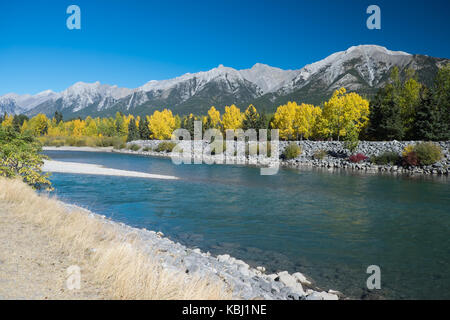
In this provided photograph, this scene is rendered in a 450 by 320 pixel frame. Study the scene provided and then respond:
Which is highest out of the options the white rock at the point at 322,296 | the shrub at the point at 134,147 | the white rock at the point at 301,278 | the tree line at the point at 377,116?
the tree line at the point at 377,116

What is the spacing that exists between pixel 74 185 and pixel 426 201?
29.5 metres

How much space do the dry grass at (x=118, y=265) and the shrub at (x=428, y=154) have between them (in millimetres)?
43040

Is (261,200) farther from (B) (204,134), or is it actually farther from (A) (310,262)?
(B) (204,134)

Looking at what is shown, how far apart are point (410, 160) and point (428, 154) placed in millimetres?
2258

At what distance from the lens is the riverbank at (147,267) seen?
5.69 metres

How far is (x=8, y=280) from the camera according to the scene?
17.3 ft

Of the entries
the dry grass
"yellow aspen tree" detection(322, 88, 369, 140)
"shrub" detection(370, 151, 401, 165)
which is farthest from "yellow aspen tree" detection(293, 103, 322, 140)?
the dry grass

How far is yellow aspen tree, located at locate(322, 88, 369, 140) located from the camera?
2235 inches

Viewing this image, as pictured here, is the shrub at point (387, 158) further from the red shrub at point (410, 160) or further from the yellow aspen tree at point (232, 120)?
the yellow aspen tree at point (232, 120)

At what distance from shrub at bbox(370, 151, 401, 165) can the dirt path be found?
46.8m

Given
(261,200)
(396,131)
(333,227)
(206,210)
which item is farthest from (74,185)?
(396,131)

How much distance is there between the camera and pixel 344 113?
57.3 meters

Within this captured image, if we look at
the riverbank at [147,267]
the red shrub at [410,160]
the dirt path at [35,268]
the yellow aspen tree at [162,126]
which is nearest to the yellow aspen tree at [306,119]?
the red shrub at [410,160]

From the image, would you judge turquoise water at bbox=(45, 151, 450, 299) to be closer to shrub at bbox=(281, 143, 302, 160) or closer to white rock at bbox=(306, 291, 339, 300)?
white rock at bbox=(306, 291, 339, 300)
